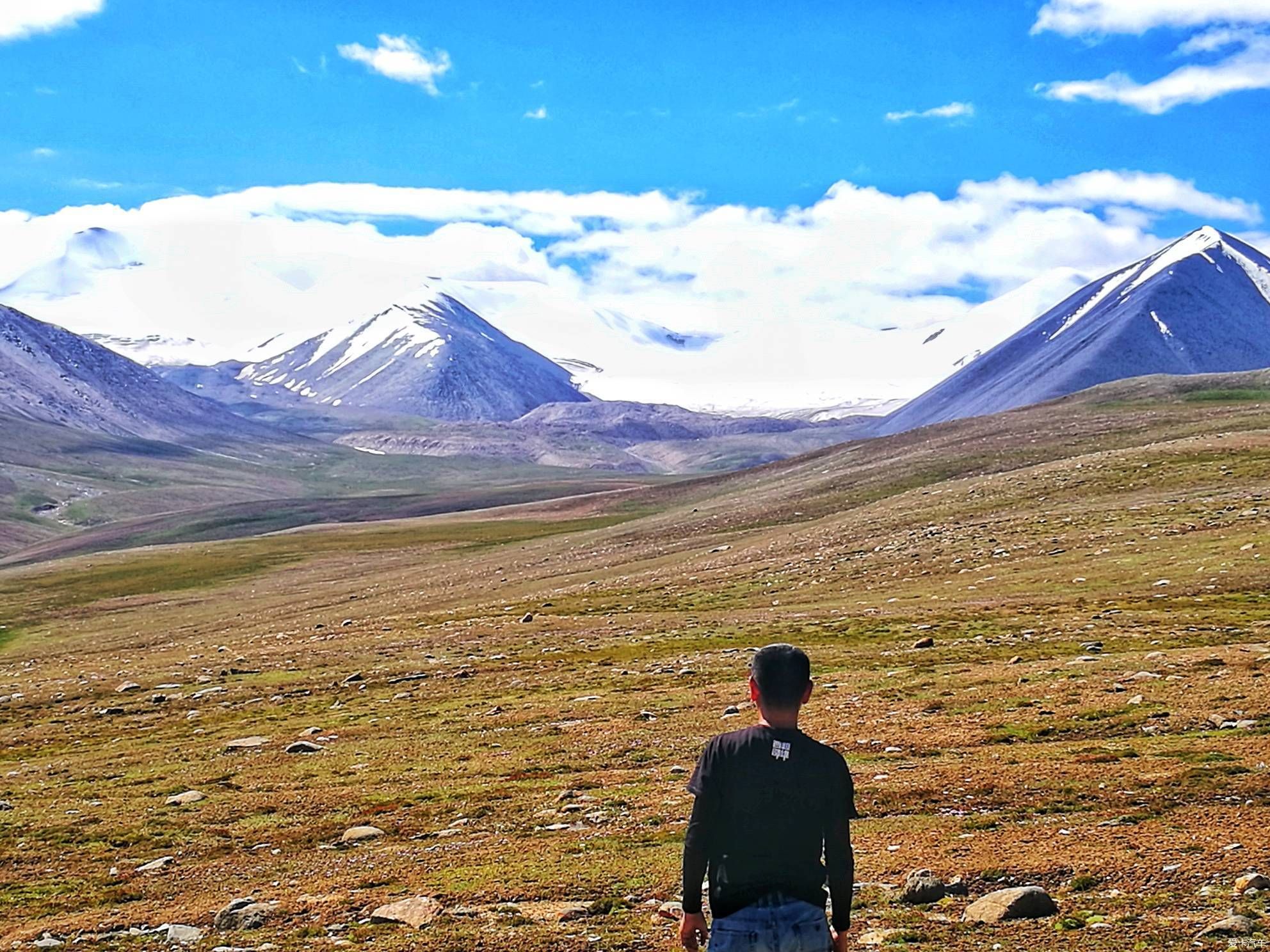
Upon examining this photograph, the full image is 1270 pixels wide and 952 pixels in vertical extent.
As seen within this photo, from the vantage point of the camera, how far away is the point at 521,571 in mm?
105938

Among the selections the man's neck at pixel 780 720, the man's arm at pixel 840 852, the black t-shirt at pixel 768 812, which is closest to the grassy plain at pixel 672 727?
the man's arm at pixel 840 852

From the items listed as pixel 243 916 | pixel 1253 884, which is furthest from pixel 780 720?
pixel 243 916

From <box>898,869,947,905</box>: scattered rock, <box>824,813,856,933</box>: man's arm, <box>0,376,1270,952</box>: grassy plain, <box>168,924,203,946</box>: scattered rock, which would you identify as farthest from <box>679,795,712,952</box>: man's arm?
<box>168,924,203,946</box>: scattered rock

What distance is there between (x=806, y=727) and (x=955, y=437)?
406ft

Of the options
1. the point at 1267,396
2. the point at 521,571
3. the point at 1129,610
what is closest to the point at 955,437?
the point at 1267,396

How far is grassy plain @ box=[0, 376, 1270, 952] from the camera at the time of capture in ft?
60.4

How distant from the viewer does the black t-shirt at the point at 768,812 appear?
1130 centimetres

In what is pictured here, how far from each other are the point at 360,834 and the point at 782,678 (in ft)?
48.3

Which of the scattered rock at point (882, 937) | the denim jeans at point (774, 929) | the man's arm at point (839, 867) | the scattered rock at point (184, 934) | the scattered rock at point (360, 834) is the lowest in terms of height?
the scattered rock at point (360, 834)

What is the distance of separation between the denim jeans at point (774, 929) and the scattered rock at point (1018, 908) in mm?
5948

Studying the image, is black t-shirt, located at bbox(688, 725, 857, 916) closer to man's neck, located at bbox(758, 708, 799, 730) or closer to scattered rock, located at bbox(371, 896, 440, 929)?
man's neck, located at bbox(758, 708, 799, 730)

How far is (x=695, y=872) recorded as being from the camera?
11289 mm

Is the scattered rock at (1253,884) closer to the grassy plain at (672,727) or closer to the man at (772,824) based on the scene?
the grassy plain at (672,727)

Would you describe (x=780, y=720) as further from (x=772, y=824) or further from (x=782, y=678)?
(x=772, y=824)
